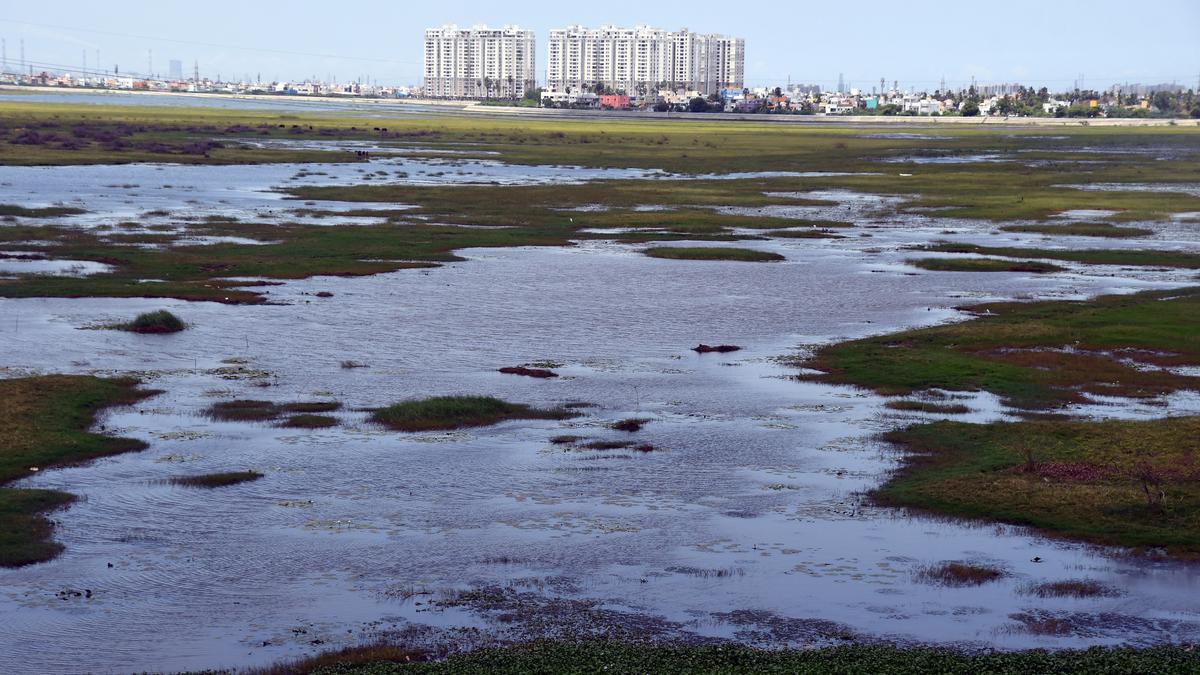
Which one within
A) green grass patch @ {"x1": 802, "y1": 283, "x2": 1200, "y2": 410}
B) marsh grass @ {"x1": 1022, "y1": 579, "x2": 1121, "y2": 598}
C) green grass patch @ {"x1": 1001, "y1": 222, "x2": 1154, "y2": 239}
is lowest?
marsh grass @ {"x1": 1022, "y1": 579, "x2": 1121, "y2": 598}

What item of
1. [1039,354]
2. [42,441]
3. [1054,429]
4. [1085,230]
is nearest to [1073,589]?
[1054,429]

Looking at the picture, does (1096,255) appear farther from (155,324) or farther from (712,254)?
(155,324)

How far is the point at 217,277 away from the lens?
5294 cm

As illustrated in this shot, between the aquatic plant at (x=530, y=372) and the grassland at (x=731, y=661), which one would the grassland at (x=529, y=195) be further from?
the grassland at (x=731, y=661)

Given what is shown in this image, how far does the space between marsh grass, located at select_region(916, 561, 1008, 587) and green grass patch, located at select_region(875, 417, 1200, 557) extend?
8.44 ft

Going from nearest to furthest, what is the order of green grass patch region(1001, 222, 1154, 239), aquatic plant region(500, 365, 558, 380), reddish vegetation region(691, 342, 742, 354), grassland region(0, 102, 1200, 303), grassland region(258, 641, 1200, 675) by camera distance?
1. grassland region(258, 641, 1200, 675)
2. aquatic plant region(500, 365, 558, 380)
3. reddish vegetation region(691, 342, 742, 354)
4. grassland region(0, 102, 1200, 303)
5. green grass patch region(1001, 222, 1154, 239)

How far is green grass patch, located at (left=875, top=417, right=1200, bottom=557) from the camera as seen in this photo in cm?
2500

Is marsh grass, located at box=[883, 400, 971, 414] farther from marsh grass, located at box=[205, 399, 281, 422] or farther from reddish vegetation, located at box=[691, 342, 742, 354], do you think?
marsh grass, located at box=[205, 399, 281, 422]

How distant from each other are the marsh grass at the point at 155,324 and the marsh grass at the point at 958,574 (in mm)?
27113

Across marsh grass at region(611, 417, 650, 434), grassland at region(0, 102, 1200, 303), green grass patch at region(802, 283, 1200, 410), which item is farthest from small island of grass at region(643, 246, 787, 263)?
marsh grass at region(611, 417, 650, 434)

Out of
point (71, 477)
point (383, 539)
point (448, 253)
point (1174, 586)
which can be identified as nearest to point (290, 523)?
point (383, 539)

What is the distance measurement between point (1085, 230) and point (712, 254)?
2449 centimetres

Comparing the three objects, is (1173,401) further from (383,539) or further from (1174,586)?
(383,539)

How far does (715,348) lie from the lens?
41.8m
